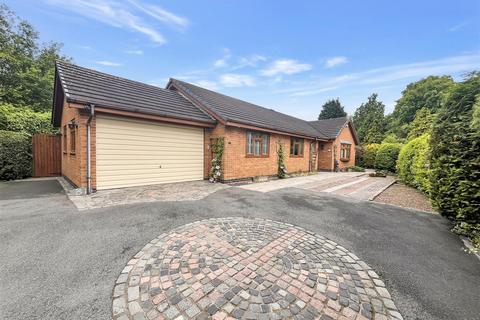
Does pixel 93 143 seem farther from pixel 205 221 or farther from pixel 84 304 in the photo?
pixel 84 304

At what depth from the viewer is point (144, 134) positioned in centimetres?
730

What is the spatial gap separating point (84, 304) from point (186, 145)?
7135 millimetres

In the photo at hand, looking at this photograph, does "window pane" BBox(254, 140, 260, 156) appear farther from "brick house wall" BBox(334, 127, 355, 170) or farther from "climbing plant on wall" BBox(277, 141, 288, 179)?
"brick house wall" BBox(334, 127, 355, 170)

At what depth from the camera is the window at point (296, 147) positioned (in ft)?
41.4

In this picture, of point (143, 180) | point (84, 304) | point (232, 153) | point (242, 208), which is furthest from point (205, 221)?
point (232, 153)

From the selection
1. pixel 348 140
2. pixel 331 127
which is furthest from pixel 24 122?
pixel 348 140

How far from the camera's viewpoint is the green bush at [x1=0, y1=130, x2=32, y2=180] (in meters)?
8.38

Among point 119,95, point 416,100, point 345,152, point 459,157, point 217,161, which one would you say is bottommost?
point 217,161

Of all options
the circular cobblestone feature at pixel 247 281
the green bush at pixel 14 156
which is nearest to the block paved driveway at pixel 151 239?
the circular cobblestone feature at pixel 247 281

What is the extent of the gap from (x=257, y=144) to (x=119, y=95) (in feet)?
21.3

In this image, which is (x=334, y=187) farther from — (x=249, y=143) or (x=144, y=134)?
(x=144, y=134)

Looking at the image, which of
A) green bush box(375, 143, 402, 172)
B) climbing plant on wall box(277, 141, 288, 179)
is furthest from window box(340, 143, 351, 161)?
climbing plant on wall box(277, 141, 288, 179)

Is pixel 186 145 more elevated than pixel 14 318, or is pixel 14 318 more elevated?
pixel 186 145

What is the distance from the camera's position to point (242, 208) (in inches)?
203
